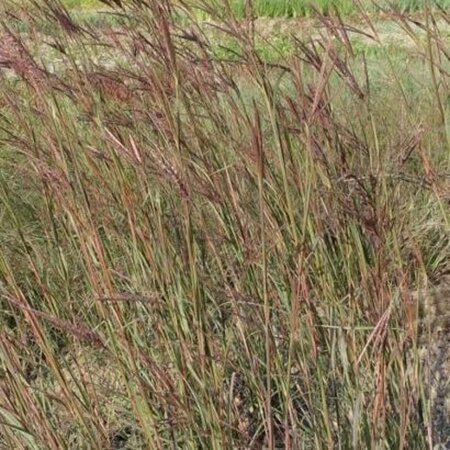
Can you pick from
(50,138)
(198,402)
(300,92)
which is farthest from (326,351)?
(50,138)

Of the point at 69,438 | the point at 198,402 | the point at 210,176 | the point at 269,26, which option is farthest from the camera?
the point at 269,26

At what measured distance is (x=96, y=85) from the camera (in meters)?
1.71

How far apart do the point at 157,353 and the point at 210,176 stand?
0.39 meters

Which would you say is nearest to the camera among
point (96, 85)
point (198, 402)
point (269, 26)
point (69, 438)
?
point (198, 402)

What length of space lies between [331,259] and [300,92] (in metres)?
0.34

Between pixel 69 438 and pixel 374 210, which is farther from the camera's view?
pixel 69 438

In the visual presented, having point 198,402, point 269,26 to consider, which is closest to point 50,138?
point 198,402

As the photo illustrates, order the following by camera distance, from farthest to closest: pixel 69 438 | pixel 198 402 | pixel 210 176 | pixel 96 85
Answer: pixel 96 85, pixel 69 438, pixel 210 176, pixel 198 402

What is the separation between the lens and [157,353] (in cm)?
162

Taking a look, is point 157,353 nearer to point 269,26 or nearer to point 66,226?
point 66,226

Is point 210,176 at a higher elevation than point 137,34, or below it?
below

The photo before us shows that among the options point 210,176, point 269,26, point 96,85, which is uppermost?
point 96,85

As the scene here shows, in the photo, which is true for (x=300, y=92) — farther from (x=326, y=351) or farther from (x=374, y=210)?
(x=326, y=351)

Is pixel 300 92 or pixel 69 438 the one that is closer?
pixel 300 92
